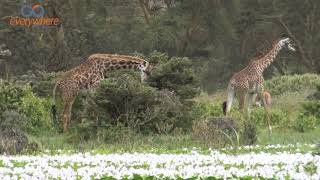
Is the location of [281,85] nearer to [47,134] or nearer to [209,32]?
[209,32]

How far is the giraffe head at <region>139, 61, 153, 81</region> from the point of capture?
21448 millimetres

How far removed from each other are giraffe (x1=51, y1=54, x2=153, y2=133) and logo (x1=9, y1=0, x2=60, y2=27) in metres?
15.3

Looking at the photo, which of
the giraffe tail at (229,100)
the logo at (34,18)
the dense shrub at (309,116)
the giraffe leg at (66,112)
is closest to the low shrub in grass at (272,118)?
the dense shrub at (309,116)

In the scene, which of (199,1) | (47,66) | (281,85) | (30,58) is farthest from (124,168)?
(199,1)

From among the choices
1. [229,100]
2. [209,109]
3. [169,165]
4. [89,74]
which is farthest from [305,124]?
[169,165]

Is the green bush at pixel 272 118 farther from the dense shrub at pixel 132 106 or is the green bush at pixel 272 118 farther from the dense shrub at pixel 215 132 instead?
the dense shrub at pixel 215 132

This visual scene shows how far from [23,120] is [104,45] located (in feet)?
68.1

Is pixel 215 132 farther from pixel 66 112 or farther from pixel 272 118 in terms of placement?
pixel 272 118

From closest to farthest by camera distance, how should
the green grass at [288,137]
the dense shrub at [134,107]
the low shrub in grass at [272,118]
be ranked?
the green grass at [288,137], the dense shrub at [134,107], the low shrub in grass at [272,118]

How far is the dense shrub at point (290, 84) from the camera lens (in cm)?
3122

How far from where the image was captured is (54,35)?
3903 cm

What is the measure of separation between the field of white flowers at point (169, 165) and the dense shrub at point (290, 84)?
16.5m

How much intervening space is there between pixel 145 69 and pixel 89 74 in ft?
5.36

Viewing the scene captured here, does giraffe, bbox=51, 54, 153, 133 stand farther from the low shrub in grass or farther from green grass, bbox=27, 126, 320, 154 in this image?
the low shrub in grass
